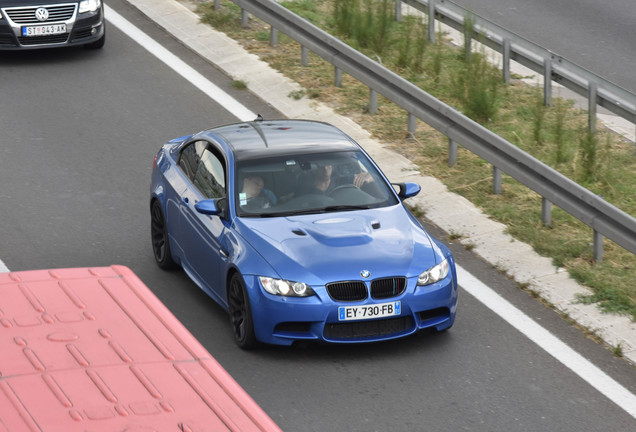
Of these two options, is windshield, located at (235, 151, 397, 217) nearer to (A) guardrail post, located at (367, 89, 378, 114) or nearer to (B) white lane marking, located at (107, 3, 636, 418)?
(B) white lane marking, located at (107, 3, 636, 418)

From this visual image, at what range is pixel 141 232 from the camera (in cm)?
1177

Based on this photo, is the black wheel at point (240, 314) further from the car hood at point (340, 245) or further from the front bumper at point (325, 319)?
the car hood at point (340, 245)

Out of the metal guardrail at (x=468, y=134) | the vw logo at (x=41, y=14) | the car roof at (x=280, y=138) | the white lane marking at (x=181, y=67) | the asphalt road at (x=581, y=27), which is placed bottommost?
the asphalt road at (x=581, y=27)

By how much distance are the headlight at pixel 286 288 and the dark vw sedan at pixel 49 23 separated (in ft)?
28.5

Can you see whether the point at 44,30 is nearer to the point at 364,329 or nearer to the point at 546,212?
the point at 546,212

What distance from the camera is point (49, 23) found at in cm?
1661

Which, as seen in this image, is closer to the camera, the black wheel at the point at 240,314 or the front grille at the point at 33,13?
the black wheel at the point at 240,314

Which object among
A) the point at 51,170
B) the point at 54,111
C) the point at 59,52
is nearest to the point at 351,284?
the point at 51,170

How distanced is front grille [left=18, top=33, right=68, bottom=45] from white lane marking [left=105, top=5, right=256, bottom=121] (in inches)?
44.2

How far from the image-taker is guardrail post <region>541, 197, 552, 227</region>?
39.1ft

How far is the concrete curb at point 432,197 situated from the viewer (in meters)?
10.2

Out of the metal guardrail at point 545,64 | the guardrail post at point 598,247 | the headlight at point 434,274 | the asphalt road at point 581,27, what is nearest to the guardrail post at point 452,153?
the metal guardrail at point 545,64

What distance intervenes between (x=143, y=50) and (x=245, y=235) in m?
8.10

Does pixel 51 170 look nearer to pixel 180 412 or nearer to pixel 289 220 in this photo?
pixel 289 220
